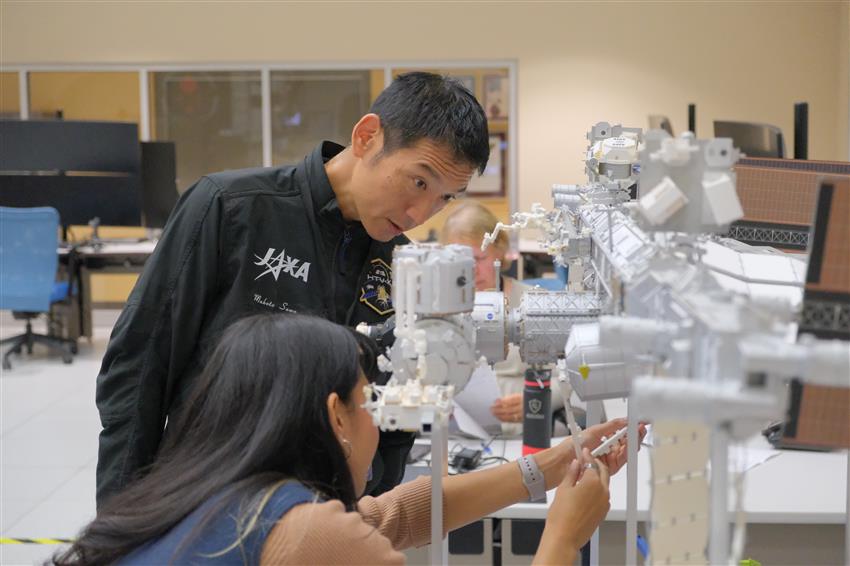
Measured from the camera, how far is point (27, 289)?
6.14 meters

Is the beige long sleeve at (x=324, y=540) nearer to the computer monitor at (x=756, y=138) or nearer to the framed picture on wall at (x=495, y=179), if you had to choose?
the computer monitor at (x=756, y=138)

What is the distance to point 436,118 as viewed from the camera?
5.36 feet

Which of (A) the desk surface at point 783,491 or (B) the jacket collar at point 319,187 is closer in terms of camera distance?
(B) the jacket collar at point 319,187

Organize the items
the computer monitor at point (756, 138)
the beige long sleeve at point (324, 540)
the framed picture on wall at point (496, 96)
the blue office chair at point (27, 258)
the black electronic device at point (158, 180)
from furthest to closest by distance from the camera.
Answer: the framed picture on wall at point (496, 96) → the black electronic device at point (158, 180) → the blue office chair at point (27, 258) → the computer monitor at point (756, 138) → the beige long sleeve at point (324, 540)

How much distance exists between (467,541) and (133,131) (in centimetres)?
473

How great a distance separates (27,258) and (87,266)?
2.13ft

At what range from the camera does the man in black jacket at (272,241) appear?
166 centimetres

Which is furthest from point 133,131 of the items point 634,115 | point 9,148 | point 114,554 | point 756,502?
point 114,554

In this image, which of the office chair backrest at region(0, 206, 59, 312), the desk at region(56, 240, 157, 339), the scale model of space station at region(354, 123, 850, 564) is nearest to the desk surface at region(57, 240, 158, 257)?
the desk at region(56, 240, 157, 339)

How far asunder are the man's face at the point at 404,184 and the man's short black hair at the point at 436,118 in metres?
0.02

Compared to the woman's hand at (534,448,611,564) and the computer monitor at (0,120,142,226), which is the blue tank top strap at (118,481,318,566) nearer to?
the woman's hand at (534,448,611,564)

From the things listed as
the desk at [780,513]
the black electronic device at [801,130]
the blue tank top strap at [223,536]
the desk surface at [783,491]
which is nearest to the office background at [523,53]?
the black electronic device at [801,130]

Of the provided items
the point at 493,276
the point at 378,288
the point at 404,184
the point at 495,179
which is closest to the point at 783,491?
the point at 493,276

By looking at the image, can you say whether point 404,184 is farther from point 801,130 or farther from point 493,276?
point 801,130
